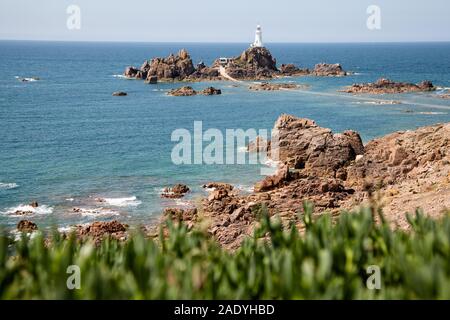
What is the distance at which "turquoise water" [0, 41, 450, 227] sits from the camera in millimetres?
36375

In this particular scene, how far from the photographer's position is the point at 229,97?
9006cm

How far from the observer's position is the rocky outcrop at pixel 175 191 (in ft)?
120

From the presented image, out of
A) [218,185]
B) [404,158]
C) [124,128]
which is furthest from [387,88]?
[218,185]

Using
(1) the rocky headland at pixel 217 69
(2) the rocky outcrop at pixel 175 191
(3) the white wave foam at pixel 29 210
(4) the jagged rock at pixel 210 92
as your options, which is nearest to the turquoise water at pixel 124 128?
(3) the white wave foam at pixel 29 210

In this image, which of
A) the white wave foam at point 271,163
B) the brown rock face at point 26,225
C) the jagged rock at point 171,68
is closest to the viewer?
the brown rock face at point 26,225

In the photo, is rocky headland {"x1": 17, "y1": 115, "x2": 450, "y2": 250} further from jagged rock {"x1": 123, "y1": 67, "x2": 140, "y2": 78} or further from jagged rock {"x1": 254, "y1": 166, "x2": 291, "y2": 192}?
jagged rock {"x1": 123, "y1": 67, "x2": 140, "y2": 78}

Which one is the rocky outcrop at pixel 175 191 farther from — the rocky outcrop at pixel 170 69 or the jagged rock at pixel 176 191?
the rocky outcrop at pixel 170 69

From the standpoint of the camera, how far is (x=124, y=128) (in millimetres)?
63312

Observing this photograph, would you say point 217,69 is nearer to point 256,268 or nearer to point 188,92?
point 188,92

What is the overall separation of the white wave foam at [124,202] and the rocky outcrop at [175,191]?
1950mm

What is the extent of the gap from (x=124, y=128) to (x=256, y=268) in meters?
56.6

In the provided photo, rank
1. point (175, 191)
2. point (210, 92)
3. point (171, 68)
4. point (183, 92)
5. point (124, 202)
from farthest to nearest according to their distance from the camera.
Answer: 1. point (171, 68)
2. point (210, 92)
3. point (183, 92)
4. point (175, 191)
5. point (124, 202)

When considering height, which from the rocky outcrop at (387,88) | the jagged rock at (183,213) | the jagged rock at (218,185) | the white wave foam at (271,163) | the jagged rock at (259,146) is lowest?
the jagged rock at (183,213)

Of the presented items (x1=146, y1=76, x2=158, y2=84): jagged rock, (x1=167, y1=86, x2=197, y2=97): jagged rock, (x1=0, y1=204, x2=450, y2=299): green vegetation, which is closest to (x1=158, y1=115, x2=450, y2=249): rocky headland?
(x1=0, y1=204, x2=450, y2=299): green vegetation
